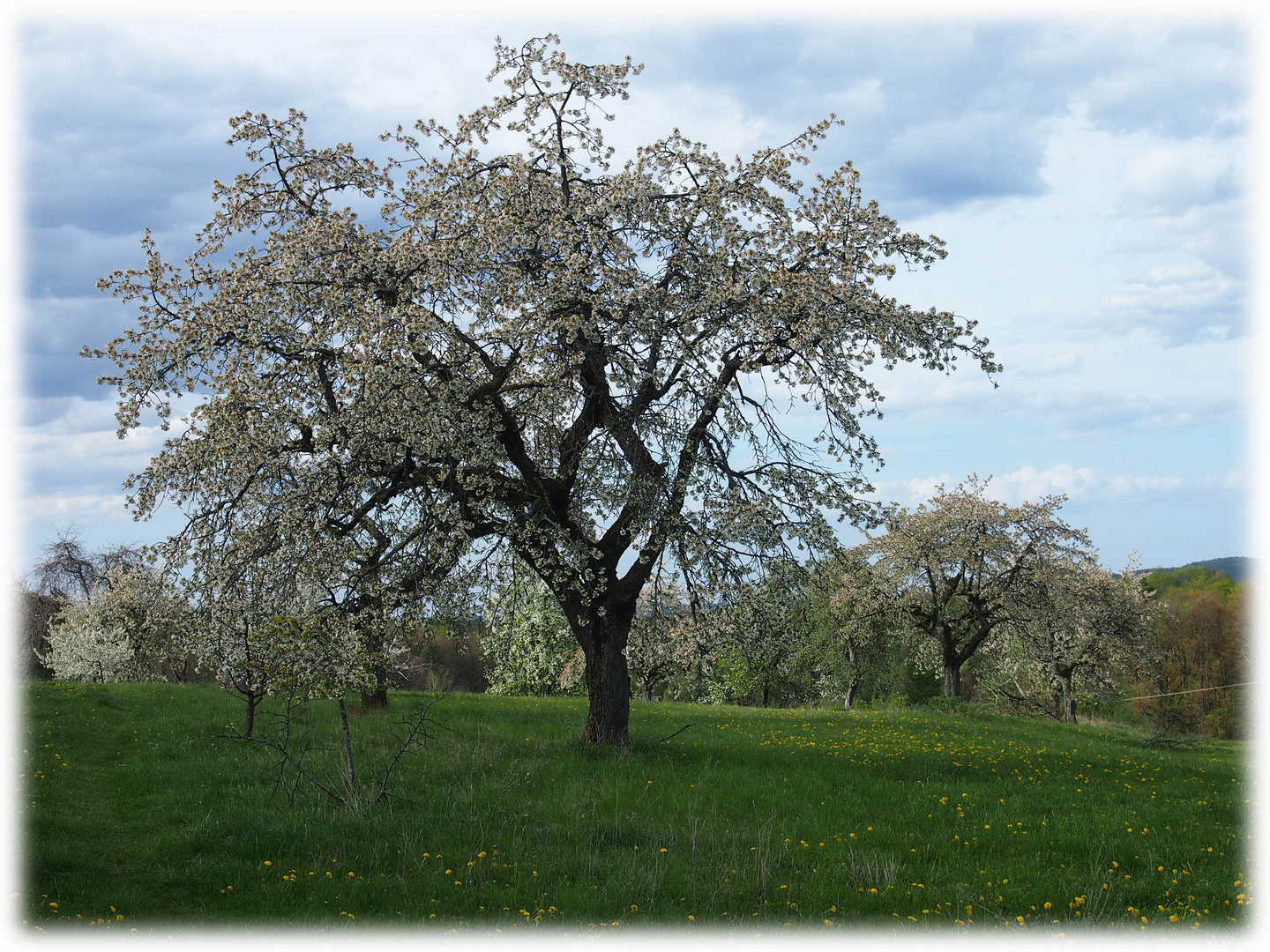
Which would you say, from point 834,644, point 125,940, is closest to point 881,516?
point 125,940

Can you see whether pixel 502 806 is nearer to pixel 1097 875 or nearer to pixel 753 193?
pixel 1097 875

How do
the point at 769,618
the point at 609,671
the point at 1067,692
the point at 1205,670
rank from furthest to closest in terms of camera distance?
the point at 1205,670 → the point at 1067,692 → the point at 609,671 → the point at 769,618

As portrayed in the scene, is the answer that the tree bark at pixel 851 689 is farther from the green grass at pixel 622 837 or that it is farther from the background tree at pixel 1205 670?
the green grass at pixel 622 837

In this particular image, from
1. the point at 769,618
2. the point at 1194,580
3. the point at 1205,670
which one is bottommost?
the point at 1205,670

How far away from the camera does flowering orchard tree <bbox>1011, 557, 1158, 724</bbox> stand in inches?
1171

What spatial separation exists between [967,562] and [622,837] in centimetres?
2325

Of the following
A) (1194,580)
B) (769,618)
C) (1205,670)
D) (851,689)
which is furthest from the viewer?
(1194,580)

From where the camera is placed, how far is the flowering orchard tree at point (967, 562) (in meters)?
30.2

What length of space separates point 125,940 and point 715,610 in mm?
9630

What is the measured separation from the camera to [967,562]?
30.4 metres

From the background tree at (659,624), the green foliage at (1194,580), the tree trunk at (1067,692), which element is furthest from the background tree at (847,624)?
the green foliage at (1194,580)

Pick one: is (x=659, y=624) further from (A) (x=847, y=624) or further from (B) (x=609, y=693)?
(A) (x=847, y=624)

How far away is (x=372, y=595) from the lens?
44.0ft

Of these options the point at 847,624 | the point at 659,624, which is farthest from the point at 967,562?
the point at 659,624
